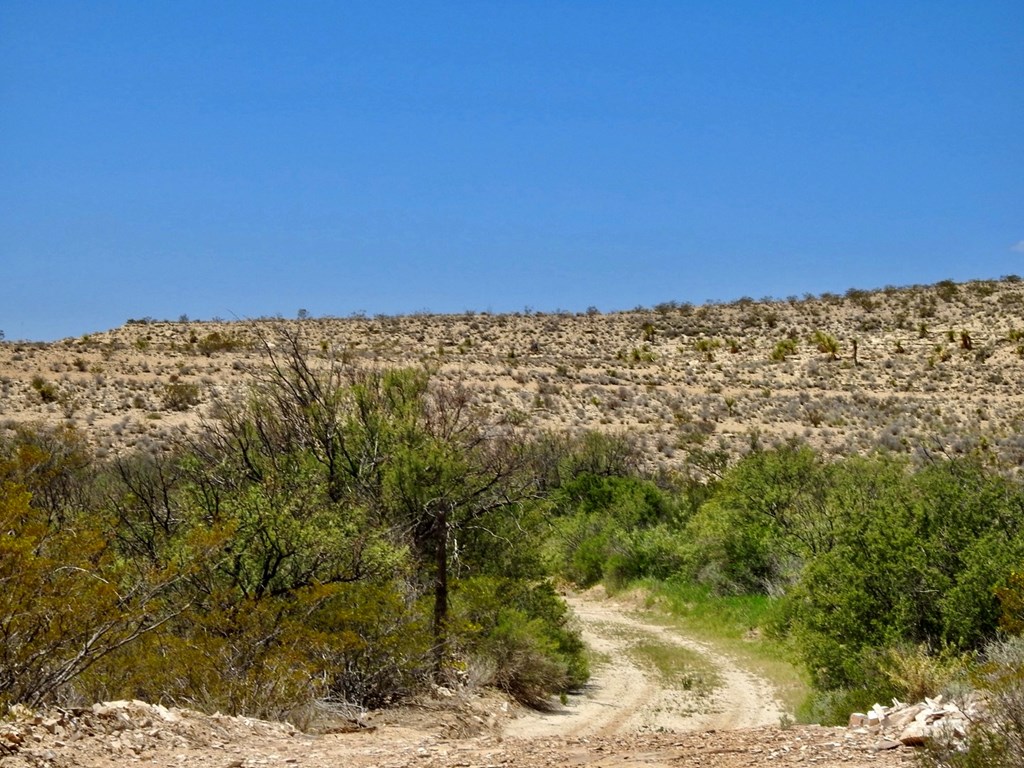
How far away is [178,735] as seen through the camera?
941 centimetres

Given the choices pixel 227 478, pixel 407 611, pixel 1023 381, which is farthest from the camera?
pixel 1023 381

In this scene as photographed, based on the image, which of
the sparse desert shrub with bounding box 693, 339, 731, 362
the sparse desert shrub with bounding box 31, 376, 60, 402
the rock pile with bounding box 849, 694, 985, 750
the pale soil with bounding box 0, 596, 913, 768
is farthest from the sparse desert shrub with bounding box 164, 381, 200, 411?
the rock pile with bounding box 849, 694, 985, 750

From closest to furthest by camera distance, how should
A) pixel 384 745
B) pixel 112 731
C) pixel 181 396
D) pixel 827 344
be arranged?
1. pixel 112 731
2. pixel 384 745
3. pixel 181 396
4. pixel 827 344

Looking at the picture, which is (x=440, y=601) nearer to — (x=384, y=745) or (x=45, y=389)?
(x=384, y=745)

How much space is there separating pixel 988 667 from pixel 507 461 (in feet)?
38.2

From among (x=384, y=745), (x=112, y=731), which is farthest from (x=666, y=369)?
(x=112, y=731)

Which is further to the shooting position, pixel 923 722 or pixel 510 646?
pixel 510 646

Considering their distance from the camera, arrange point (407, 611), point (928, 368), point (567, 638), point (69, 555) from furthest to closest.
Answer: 1. point (928, 368)
2. point (567, 638)
3. point (407, 611)
4. point (69, 555)

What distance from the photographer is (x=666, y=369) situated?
67250 mm

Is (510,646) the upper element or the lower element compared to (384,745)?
lower

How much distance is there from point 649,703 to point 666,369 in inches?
1996

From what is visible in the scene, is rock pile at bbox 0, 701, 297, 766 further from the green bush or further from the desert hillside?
the desert hillside

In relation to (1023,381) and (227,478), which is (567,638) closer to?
(227,478)

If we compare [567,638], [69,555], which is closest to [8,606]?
[69,555]
